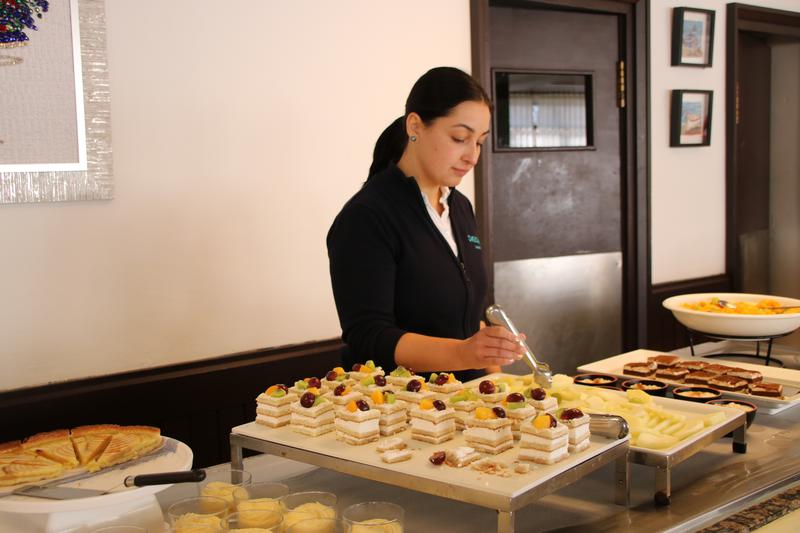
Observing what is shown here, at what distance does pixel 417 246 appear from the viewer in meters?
2.16

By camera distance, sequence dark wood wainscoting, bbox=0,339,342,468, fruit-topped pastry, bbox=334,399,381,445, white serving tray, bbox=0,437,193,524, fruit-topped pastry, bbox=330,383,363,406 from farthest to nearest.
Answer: dark wood wainscoting, bbox=0,339,342,468 < fruit-topped pastry, bbox=330,383,363,406 < fruit-topped pastry, bbox=334,399,381,445 < white serving tray, bbox=0,437,193,524

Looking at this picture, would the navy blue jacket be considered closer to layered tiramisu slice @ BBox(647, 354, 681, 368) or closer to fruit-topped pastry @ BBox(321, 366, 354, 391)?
fruit-topped pastry @ BBox(321, 366, 354, 391)

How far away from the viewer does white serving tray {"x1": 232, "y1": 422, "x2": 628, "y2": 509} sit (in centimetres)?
133

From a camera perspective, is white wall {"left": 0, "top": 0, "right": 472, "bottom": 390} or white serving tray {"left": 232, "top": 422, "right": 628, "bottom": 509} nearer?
white serving tray {"left": 232, "top": 422, "right": 628, "bottom": 509}

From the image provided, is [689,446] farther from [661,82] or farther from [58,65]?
[661,82]

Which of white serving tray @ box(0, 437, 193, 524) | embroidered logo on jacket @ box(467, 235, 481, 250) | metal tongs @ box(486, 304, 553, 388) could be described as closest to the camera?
white serving tray @ box(0, 437, 193, 524)

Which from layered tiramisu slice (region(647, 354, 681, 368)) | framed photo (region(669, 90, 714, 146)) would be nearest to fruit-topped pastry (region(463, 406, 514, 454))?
layered tiramisu slice (region(647, 354, 681, 368))

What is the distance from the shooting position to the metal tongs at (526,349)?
181cm

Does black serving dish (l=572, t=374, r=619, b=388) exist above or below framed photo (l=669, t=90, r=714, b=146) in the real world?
below

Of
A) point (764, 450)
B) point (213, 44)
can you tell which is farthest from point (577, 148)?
point (764, 450)

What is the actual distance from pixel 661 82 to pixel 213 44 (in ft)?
8.43

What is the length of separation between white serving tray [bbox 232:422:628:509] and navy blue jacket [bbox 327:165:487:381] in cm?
44

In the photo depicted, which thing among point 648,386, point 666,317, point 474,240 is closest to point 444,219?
point 474,240

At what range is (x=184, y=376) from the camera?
2873 mm
